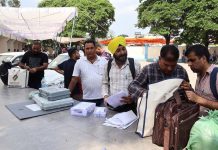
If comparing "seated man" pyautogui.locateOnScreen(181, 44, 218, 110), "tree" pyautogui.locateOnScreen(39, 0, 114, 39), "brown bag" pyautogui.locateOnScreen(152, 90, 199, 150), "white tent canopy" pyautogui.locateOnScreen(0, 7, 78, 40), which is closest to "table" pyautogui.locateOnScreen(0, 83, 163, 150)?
"brown bag" pyautogui.locateOnScreen(152, 90, 199, 150)

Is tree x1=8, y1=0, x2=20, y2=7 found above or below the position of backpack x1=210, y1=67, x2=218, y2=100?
above

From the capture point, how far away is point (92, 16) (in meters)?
33.8

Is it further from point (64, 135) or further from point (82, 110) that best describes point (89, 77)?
point (64, 135)

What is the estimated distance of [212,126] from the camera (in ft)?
5.02

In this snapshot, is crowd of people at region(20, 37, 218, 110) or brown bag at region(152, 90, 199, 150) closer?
brown bag at region(152, 90, 199, 150)

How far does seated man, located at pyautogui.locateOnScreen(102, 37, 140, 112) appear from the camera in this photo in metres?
2.95

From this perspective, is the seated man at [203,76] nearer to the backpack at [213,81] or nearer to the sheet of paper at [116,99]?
the backpack at [213,81]

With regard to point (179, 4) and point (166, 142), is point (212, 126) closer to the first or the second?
point (166, 142)

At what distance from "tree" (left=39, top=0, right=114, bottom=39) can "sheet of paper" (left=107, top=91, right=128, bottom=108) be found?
96.7 feet

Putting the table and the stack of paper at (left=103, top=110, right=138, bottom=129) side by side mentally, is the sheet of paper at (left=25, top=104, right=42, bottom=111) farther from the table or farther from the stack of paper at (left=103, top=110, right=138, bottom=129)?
the stack of paper at (left=103, top=110, right=138, bottom=129)

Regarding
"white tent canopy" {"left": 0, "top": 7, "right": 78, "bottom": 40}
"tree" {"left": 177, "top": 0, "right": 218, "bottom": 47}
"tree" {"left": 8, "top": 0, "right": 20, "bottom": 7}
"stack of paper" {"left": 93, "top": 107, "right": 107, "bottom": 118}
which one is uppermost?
"tree" {"left": 8, "top": 0, "right": 20, "bottom": 7}

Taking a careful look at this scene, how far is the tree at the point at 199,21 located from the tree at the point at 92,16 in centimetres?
1052

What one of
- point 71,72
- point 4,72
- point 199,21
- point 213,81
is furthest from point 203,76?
point 199,21

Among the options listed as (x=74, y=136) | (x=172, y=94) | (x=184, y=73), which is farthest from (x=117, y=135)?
(x=184, y=73)
